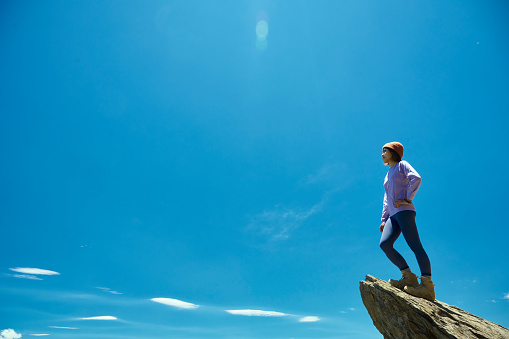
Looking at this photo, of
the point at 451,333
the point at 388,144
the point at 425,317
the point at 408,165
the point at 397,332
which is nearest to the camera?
the point at 451,333

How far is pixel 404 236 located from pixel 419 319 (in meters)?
2.13

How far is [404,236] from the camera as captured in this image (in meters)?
7.93

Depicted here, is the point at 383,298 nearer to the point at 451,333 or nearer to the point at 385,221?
the point at 451,333

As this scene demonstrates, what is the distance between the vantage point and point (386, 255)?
335 inches

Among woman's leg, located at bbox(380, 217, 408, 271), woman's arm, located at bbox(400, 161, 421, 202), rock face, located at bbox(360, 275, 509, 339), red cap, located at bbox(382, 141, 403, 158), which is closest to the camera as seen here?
rock face, located at bbox(360, 275, 509, 339)

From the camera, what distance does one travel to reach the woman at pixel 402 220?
7.63 m

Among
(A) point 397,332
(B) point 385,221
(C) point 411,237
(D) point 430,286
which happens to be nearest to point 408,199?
(C) point 411,237

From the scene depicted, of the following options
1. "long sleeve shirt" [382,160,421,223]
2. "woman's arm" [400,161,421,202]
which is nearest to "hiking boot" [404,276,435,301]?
"long sleeve shirt" [382,160,421,223]

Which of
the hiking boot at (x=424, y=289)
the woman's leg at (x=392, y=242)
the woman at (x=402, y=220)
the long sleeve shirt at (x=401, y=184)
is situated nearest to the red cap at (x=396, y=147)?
the woman at (x=402, y=220)

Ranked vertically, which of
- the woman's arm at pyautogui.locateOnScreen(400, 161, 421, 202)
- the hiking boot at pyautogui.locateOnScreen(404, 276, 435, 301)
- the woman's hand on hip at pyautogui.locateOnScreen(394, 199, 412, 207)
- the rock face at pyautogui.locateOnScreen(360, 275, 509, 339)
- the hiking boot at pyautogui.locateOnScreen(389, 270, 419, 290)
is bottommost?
the rock face at pyautogui.locateOnScreen(360, 275, 509, 339)

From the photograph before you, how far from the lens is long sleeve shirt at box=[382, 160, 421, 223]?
7777 mm

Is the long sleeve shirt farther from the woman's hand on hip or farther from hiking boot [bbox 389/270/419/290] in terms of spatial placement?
hiking boot [bbox 389/270/419/290]

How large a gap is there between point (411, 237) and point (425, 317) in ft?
6.60

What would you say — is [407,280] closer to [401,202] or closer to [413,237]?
[413,237]
